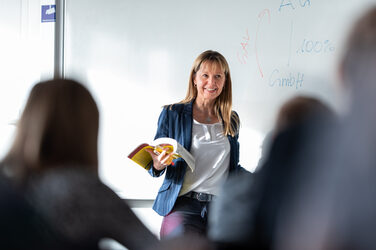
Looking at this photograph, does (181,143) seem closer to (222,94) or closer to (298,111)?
(222,94)

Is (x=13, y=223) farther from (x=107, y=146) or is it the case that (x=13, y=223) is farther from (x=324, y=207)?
(x=107, y=146)

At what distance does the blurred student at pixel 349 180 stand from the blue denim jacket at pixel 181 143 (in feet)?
2.10

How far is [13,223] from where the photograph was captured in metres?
0.47

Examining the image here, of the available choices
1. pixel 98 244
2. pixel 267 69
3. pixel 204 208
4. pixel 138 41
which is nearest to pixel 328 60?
pixel 98 244

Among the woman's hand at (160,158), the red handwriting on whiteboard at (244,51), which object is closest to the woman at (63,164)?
the woman's hand at (160,158)

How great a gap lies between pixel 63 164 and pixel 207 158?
2.16 feet

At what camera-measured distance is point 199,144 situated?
→ 1082mm

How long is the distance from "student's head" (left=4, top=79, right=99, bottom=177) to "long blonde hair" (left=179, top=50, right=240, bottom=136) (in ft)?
2.28

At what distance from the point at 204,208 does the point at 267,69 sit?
2.19 feet

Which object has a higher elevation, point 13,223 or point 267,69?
point 267,69

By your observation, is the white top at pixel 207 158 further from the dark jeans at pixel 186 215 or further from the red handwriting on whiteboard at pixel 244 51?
the red handwriting on whiteboard at pixel 244 51

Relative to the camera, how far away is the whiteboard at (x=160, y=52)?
1367mm

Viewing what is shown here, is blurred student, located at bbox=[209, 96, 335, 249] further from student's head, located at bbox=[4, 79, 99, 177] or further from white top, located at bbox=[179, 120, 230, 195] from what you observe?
white top, located at bbox=[179, 120, 230, 195]

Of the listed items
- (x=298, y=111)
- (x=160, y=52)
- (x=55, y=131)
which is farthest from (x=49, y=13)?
(x=298, y=111)
